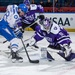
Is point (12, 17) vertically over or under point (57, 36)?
over

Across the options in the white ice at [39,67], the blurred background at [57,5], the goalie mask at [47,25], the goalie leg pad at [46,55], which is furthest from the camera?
the blurred background at [57,5]

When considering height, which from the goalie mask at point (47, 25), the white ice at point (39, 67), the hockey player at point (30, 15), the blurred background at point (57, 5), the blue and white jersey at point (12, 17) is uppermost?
the blue and white jersey at point (12, 17)

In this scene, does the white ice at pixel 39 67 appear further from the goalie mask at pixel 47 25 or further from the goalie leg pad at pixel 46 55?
the goalie mask at pixel 47 25

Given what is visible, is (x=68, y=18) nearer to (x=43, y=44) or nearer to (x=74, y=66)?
(x=43, y=44)

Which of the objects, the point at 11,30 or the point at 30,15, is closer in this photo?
the point at 11,30

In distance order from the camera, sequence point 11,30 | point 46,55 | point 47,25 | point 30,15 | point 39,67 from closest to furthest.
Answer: point 39,67
point 47,25
point 11,30
point 46,55
point 30,15

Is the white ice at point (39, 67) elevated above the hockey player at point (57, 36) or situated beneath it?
situated beneath

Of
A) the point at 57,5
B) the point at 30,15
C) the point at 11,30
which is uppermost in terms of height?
the point at 11,30

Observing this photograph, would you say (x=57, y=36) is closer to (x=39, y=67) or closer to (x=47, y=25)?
(x=47, y=25)

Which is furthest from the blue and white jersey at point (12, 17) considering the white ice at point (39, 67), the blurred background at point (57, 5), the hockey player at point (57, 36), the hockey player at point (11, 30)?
the blurred background at point (57, 5)

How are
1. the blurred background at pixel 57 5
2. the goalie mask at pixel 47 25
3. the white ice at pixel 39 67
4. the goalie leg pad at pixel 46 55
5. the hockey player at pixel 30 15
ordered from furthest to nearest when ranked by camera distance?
the blurred background at pixel 57 5 < the hockey player at pixel 30 15 < the goalie leg pad at pixel 46 55 < the goalie mask at pixel 47 25 < the white ice at pixel 39 67

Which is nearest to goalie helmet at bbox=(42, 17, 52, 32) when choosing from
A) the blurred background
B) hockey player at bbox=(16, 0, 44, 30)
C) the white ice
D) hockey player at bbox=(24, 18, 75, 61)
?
hockey player at bbox=(24, 18, 75, 61)

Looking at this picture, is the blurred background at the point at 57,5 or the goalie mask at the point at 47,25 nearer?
the goalie mask at the point at 47,25

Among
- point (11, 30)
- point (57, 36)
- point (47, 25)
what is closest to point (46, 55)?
point (57, 36)
